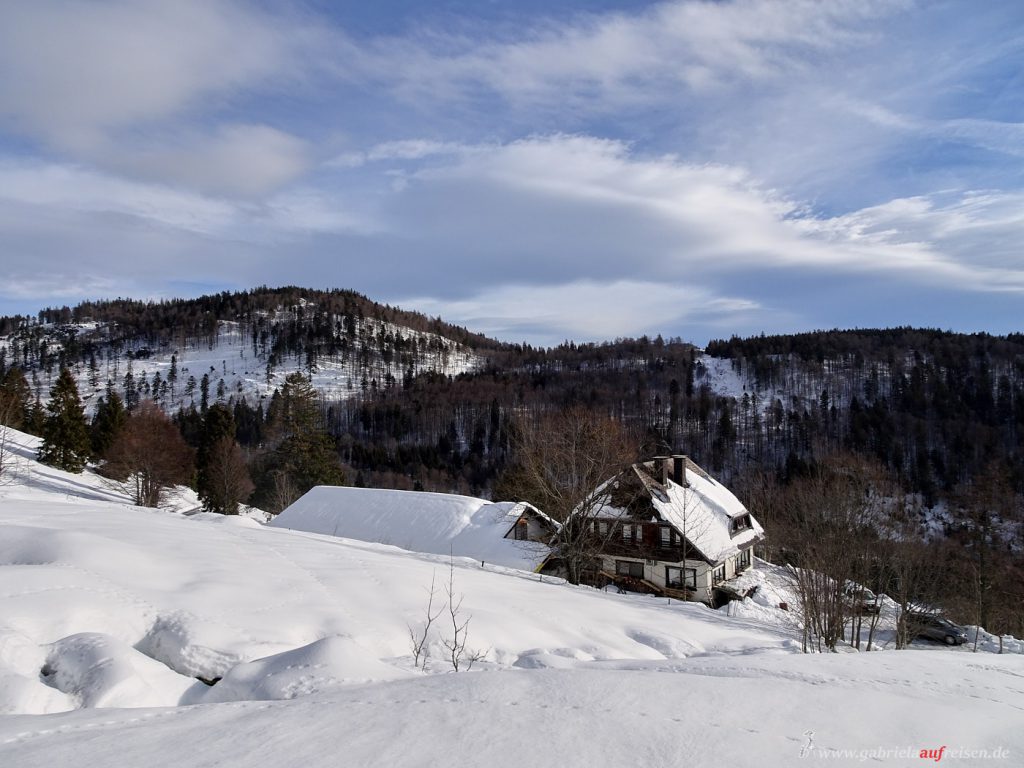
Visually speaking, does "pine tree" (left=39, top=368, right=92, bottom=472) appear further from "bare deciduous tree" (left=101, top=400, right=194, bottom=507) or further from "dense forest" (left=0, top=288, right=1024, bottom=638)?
"bare deciduous tree" (left=101, top=400, right=194, bottom=507)

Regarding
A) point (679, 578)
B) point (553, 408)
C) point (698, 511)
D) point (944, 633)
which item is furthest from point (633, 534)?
point (553, 408)

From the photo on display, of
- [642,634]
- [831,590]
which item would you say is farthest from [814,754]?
[831,590]

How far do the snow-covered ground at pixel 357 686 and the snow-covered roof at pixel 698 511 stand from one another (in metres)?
20.9

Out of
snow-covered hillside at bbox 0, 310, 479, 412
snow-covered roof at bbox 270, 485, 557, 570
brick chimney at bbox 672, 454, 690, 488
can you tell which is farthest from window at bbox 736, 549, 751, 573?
snow-covered hillside at bbox 0, 310, 479, 412

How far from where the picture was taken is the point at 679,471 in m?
34.8

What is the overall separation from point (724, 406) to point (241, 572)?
12843 centimetres

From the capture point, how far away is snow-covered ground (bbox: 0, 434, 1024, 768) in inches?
150

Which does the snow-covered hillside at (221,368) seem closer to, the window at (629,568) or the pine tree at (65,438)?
the pine tree at (65,438)

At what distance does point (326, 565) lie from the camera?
1196cm

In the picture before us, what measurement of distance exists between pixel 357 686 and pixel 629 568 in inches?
1162

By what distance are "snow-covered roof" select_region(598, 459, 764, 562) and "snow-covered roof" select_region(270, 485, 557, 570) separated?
558 centimetres

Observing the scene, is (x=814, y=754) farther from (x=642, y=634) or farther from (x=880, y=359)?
(x=880, y=359)

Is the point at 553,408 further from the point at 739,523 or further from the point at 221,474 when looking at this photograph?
the point at 221,474

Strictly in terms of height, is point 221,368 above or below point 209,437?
above
